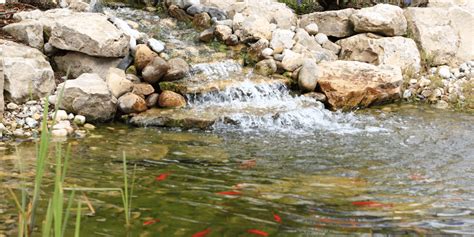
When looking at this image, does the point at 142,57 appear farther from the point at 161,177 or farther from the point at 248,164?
the point at 161,177

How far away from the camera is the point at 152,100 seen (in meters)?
6.91

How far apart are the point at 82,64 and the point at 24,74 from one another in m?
0.92

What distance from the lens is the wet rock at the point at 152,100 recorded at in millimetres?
6886

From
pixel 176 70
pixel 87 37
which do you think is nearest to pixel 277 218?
pixel 176 70

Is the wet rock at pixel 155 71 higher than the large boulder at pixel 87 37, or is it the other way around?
the large boulder at pixel 87 37

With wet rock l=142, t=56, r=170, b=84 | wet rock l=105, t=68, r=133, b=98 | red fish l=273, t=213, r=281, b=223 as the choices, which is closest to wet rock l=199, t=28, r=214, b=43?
wet rock l=142, t=56, r=170, b=84

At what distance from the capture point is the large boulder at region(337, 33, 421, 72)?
8.89 metres

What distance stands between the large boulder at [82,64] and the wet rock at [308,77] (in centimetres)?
257

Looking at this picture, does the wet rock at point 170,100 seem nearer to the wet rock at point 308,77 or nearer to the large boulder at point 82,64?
the large boulder at point 82,64

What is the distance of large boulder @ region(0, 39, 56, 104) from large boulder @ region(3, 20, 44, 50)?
419mm

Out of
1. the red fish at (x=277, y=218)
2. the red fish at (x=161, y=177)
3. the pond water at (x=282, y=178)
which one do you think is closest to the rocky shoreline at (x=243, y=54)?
the pond water at (x=282, y=178)

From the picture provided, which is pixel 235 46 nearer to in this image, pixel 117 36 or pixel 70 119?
pixel 117 36

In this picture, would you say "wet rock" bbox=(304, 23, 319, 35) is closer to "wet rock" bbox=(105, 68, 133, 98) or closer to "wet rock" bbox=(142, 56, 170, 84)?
"wet rock" bbox=(142, 56, 170, 84)

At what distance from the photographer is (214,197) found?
12.1ft
